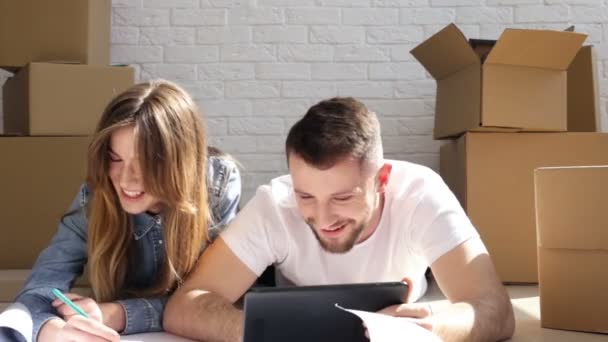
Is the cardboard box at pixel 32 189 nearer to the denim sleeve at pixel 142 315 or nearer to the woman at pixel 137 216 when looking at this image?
the woman at pixel 137 216

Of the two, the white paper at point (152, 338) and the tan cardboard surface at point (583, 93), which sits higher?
the tan cardboard surface at point (583, 93)

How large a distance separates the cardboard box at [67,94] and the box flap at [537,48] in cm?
112

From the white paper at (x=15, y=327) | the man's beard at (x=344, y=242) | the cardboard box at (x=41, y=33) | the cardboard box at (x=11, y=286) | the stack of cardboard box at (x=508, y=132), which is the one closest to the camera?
the white paper at (x=15, y=327)

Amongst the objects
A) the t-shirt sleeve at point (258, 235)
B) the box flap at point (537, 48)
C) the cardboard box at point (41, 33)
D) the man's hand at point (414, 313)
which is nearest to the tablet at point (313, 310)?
the man's hand at point (414, 313)

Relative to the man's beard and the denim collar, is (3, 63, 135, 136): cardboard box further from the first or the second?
the man's beard

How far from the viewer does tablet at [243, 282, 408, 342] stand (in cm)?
134

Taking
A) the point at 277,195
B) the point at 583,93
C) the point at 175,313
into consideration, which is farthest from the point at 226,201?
the point at 583,93

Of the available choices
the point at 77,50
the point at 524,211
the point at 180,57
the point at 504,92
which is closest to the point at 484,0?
the point at 504,92

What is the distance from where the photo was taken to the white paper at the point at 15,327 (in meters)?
1.51

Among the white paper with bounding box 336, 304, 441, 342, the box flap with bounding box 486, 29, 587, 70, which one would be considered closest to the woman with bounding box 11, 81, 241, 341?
the white paper with bounding box 336, 304, 441, 342

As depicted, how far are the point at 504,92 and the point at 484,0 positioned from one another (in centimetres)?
71

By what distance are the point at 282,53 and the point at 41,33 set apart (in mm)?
890

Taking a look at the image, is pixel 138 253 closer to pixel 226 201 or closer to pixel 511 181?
pixel 226 201

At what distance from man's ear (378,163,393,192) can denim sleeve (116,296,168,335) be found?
1.75ft
